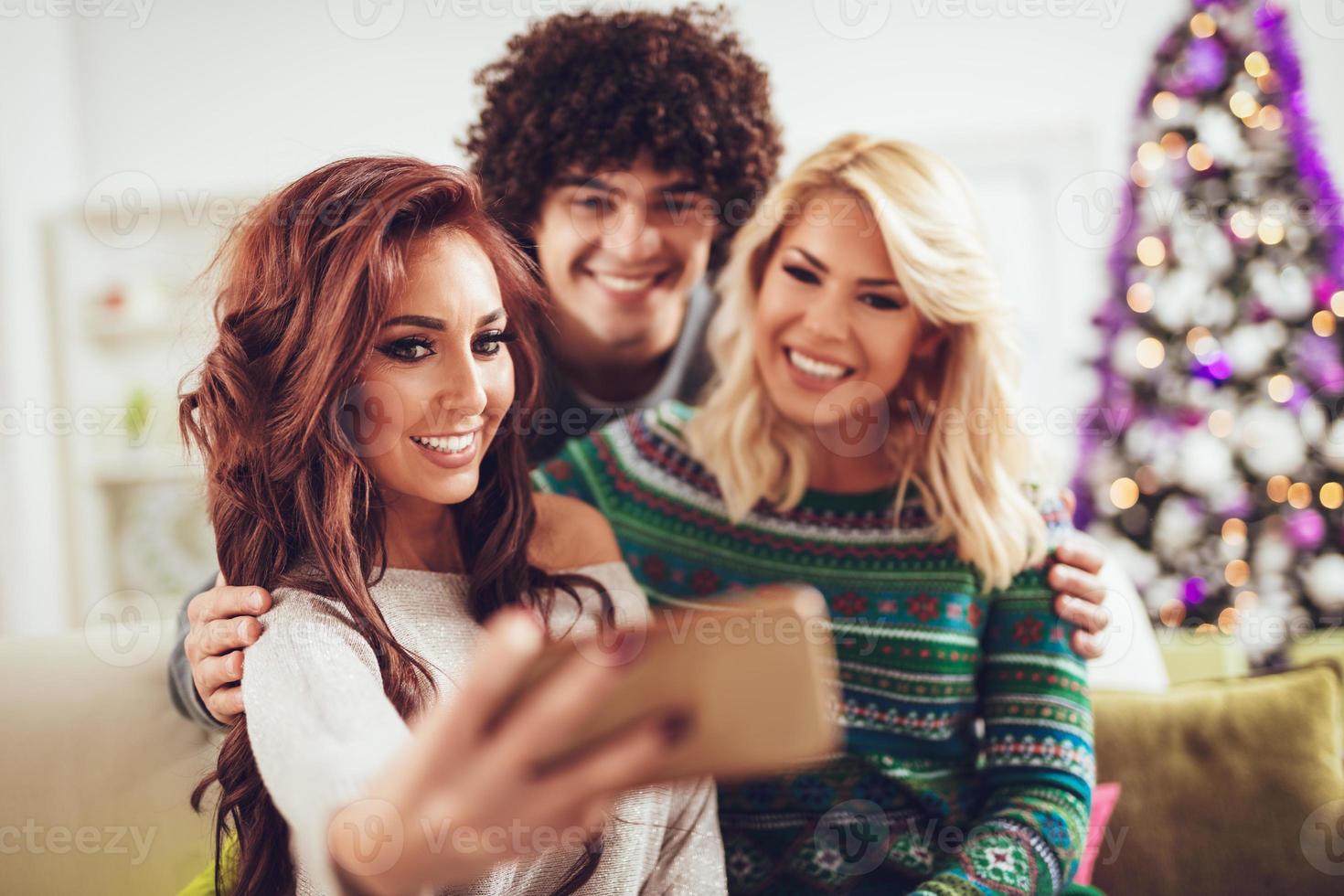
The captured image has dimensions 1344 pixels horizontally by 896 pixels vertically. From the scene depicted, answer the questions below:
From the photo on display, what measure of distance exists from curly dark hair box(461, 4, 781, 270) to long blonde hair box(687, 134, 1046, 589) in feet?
1.26

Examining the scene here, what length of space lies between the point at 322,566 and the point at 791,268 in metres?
0.88

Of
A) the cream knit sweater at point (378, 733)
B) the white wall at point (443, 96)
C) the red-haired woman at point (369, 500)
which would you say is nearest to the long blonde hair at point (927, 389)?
the cream knit sweater at point (378, 733)

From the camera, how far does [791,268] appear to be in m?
1.61

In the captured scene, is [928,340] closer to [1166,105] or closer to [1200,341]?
[1200,341]

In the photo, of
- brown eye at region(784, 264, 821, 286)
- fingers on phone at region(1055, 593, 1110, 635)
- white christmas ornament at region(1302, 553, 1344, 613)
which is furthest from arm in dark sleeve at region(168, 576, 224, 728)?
white christmas ornament at region(1302, 553, 1344, 613)

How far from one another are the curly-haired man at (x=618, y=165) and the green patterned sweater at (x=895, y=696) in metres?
0.48

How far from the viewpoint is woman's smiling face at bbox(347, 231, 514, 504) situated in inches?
41.4

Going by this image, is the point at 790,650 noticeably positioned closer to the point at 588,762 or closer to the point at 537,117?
the point at 588,762

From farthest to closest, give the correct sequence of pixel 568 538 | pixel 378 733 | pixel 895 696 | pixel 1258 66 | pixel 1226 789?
pixel 1258 66, pixel 1226 789, pixel 895 696, pixel 568 538, pixel 378 733

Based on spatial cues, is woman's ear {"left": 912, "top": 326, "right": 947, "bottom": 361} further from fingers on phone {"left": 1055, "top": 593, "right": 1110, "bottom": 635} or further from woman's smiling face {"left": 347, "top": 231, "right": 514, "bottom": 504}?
woman's smiling face {"left": 347, "top": 231, "right": 514, "bottom": 504}

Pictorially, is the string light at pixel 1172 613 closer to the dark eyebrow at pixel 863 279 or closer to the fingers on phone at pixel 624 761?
the dark eyebrow at pixel 863 279

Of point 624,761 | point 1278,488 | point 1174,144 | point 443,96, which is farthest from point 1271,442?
point 443,96

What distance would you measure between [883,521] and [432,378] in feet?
2.73

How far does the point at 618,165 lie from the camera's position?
2.02 metres
